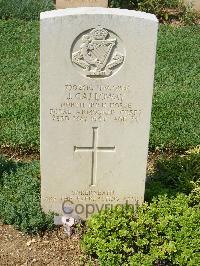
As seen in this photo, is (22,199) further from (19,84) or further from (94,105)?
(19,84)

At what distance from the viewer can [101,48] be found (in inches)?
170

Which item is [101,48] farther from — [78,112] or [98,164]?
[98,164]

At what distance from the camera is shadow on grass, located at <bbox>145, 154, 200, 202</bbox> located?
529 cm

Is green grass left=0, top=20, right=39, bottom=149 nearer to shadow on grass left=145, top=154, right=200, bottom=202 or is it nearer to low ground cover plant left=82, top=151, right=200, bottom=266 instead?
shadow on grass left=145, top=154, right=200, bottom=202

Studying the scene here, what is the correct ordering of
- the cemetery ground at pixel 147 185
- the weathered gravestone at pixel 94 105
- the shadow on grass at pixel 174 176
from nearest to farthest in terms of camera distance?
the weathered gravestone at pixel 94 105 < the cemetery ground at pixel 147 185 < the shadow on grass at pixel 174 176

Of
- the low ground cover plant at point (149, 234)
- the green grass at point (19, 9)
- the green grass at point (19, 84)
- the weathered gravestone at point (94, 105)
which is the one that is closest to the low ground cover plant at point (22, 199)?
the weathered gravestone at point (94, 105)

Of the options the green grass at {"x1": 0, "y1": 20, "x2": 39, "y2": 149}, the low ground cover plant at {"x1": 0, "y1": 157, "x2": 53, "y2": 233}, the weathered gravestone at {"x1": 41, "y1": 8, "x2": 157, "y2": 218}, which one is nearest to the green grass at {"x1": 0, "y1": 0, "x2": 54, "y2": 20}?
the green grass at {"x1": 0, "y1": 20, "x2": 39, "y2": 149}

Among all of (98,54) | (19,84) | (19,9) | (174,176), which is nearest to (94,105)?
(98,54)

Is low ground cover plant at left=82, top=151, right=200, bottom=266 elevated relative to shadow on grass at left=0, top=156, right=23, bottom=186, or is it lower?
lower

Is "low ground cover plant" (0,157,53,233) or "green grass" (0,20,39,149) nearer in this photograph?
"low ground cover plant" (0,157,53,233)

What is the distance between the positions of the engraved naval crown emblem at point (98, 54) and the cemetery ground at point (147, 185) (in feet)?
4.16

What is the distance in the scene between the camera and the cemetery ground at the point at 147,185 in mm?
4648

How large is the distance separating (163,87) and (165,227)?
3.42 metres

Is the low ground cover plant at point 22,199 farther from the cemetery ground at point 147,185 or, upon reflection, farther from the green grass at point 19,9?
the green grass at point 19,9
